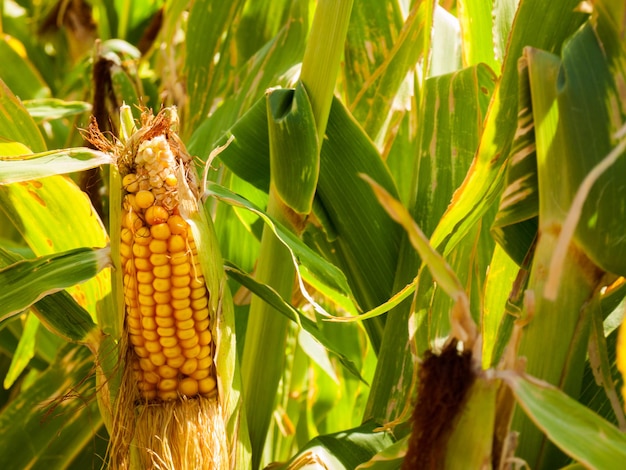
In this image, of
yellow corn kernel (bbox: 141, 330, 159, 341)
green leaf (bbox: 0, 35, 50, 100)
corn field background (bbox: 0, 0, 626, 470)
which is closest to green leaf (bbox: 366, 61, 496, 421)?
corn field background (bbox: 0, 0, 626, 470)

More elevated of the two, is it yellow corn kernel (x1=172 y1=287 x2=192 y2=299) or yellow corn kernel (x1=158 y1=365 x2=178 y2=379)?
yellow corn kernel (x1=172 y1=287 x2=192 y2=299)

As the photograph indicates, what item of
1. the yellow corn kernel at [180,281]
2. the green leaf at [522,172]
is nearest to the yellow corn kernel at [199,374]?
the yellow corn kernel at [180,281]

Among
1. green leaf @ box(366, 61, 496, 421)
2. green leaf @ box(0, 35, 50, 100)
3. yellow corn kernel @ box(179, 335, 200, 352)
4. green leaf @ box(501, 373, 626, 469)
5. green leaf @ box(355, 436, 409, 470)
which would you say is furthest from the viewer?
green leaf @ box(0, 35, 50, 100)

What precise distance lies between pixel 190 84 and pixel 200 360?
2.75 ft

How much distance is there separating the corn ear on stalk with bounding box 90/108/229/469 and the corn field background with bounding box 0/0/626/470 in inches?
1.2

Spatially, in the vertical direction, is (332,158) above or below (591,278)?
above

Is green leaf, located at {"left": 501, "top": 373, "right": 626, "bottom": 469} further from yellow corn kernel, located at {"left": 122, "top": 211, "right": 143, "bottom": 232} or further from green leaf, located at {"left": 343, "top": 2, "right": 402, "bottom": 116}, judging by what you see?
green leaf, located at {"left": 343, "top": 2, "right": 402, "bottom": 116}

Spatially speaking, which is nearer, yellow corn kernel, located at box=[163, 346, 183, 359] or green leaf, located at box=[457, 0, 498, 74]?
yellow corn kernel, located at box=[163, 346, 183, 359]

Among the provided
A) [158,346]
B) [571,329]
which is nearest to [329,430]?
[158,346]

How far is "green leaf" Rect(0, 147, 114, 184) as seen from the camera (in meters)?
0.74

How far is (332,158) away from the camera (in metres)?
1.01

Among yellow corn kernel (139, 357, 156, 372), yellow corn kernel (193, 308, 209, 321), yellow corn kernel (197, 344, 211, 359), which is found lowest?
yellow corn kernel (139, 357, 156, 372)

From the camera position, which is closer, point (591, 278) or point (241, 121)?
point (591, 278)

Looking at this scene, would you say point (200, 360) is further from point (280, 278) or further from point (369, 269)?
point (369, 269)
